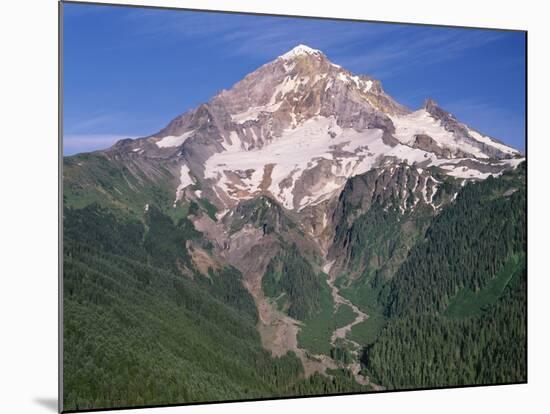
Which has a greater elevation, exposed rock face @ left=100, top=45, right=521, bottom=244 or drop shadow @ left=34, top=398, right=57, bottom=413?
exposed rock face @ left=100, top=45, right=521, bottom=244

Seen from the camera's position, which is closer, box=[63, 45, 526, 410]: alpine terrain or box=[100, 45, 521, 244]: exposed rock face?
box=[63, 45, 526, 410]: alpine terrain

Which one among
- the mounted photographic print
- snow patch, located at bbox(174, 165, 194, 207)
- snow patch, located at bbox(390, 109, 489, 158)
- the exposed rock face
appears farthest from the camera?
snow patch, located at bbox(174, 165, 194, 207)

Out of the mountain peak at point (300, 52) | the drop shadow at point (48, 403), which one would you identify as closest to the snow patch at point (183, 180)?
the mountain peak at point (300, 52)

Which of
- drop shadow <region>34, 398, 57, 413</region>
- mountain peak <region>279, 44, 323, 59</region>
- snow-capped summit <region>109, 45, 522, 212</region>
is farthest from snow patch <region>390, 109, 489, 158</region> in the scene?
drop shadow <region>34, 398, 57, 413</region>

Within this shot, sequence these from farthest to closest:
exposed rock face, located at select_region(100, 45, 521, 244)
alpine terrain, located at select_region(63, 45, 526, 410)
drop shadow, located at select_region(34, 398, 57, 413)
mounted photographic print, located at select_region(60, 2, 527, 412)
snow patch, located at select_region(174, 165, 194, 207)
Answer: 1. snow patch, located at select_region(174, 165, 194, 207)
2. exposed rock face, located at select_region(100, 45, 521, 244)
3. alpine terrain, located at select_region(63, 45, 526, 410)
4. mounted photographic print, located at select_region(60, 2, 527, 412)
5. drop shadow, located at select_region(34, 398, 57, 413)

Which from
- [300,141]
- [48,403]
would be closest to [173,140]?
[300,141]

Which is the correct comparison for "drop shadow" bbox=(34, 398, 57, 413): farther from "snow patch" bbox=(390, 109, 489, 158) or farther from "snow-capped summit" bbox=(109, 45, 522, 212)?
"snow patch" bbox=(390, 109, 489, 158)

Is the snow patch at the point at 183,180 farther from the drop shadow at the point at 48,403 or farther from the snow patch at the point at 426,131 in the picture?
the drop shadow at the point at 48,403

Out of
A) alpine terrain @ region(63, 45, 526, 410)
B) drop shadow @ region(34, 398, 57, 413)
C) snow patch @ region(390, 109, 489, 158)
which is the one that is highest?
snow patch @ region(390, 109, 489, 158)
